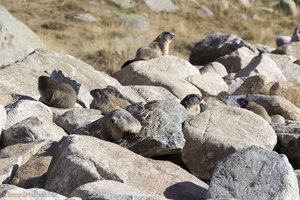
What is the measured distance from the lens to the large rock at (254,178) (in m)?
5.98

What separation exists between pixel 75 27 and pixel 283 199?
58.7 feet

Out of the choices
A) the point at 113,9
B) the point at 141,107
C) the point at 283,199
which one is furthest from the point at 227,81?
the point at 113,9

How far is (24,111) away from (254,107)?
425 cm

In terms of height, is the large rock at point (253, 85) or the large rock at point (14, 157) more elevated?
the large rock at point (14, 157)

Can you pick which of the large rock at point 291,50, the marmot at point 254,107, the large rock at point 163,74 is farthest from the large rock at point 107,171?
the large rock at point 291,50

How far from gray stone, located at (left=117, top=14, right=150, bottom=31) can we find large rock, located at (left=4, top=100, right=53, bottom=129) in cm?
1540

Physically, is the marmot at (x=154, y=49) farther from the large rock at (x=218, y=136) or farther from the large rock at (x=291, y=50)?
the large rock at (x=218, y=136)

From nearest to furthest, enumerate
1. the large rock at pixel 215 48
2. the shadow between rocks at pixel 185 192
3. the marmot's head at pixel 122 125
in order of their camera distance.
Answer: the shadow between rocks at pixel 185 192 < the marmot's head at pixel 122 125 < the large rock at pixel 215 48

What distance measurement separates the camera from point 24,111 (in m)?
8.84

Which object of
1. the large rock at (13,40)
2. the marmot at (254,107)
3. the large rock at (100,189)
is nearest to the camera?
the large rock at (100,189)

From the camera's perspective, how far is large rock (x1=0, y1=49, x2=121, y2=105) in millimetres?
11090

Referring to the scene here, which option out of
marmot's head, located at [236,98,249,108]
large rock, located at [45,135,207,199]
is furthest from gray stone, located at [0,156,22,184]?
marmot's head, located at [236,98,249,108]

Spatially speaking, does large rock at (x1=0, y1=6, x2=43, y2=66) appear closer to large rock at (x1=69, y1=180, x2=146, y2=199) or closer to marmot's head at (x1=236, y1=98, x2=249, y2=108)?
marmot's head at (x1=236, y1=98, x2=249, y2=108)

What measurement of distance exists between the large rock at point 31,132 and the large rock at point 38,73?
2386mm
